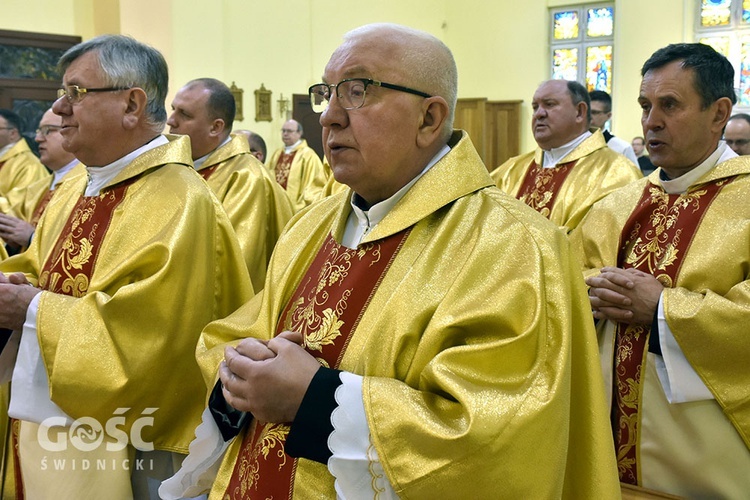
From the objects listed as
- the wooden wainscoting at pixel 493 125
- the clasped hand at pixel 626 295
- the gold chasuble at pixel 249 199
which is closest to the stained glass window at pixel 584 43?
the wooden wainscoting at pixel 493 125

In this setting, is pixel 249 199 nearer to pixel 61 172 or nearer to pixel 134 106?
pixel 61 172

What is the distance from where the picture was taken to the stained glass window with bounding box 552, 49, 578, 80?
16.1m

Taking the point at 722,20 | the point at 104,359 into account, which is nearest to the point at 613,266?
the point at 104,359

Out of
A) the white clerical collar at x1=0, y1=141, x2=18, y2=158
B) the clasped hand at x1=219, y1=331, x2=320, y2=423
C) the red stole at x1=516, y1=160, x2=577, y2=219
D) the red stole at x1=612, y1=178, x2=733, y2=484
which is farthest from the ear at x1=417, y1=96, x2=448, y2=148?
the white clerical collar at x1=0, y1=141, x2=18, y2=158

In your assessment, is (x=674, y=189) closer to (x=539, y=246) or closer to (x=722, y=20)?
(x=539, y=246)

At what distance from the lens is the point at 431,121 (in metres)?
2.22

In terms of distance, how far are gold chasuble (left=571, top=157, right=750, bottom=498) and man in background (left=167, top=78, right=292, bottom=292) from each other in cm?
237

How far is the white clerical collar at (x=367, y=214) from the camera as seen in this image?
227 centimetres

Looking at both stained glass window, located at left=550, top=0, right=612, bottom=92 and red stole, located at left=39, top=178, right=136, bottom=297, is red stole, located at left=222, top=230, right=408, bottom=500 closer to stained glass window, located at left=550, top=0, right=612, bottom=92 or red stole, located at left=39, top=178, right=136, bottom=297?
red stole, located at left=39, top=178, right=136, bottom=297

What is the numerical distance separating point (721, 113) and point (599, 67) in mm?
13256

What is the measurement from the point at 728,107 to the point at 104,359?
2532mm

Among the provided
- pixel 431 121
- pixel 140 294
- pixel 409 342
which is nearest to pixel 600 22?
pixel 140 294

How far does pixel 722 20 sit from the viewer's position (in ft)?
46.2

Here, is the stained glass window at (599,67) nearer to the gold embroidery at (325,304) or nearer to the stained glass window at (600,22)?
the stained glass window at (600,22)
